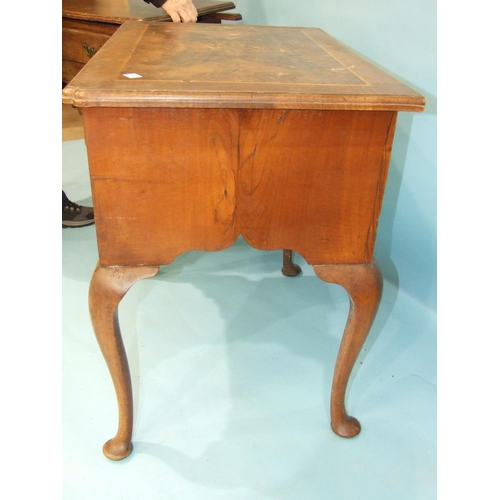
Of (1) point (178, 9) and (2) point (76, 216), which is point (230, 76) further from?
(2) point (76, 216)

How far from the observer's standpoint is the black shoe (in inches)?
88.9

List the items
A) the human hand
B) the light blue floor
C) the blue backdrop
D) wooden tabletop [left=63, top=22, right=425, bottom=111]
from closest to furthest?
wooden tabletop [left=63, top=22, right=425, bottom=111]
the light blue floor
the blue backdrop
the human hand

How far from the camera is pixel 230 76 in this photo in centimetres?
100

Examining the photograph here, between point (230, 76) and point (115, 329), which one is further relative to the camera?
point (115, 329)

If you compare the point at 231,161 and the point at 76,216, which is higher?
the point at 231,161

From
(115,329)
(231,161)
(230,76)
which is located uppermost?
(230,76)

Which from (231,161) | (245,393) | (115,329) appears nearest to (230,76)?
(231,161)

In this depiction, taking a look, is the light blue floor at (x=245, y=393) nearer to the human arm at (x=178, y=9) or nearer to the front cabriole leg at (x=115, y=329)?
the front cabriole leg at (x=115, y=329)

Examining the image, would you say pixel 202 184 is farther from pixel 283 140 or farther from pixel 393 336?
pixel 393 336

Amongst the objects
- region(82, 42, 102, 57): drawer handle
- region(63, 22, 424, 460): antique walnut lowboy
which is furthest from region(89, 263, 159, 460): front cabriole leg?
region(82, 42, 102, 57): drawer handle

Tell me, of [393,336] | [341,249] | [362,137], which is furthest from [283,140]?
[393,336]

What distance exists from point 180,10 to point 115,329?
1145 mm

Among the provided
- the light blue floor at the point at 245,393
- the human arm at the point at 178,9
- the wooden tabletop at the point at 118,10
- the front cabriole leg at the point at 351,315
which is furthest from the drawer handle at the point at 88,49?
the front cabriole leg at the point at 351,315

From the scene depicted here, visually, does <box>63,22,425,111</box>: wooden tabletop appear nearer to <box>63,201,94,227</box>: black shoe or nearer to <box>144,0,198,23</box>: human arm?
<box>144,0,198,23</box>: human arm
